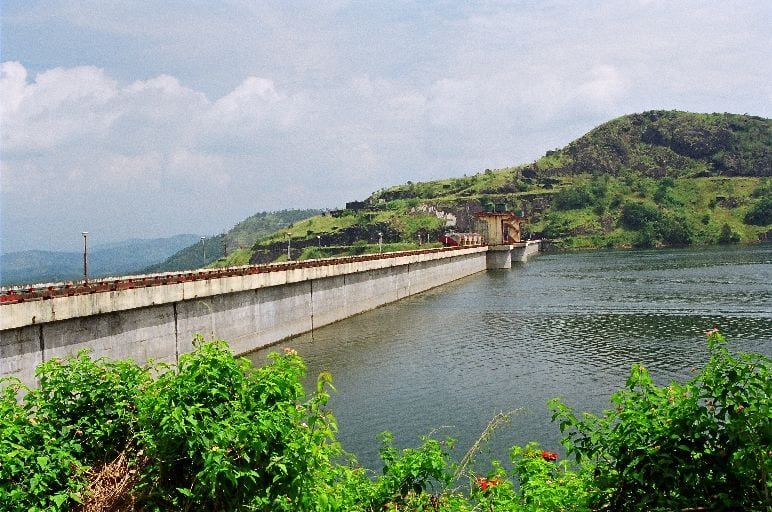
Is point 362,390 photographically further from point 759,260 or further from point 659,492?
point 759,260

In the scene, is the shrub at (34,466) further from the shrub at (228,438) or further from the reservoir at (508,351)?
the reservoir at (508,351)

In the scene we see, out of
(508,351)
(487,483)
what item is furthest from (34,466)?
(508,351)

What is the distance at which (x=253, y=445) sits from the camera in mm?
8633

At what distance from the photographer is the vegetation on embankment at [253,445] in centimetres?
855

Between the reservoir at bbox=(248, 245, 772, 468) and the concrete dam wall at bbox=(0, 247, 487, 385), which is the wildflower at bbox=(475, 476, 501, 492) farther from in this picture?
the concrete dam wall at bbox=(0, 247, 487, 385)

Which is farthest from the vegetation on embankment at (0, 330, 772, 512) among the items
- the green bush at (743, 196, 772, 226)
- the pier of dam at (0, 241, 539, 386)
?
the green bush at (743, 196, 772, 226)

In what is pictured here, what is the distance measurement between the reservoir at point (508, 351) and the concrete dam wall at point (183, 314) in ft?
6.16

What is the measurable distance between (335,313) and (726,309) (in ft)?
109

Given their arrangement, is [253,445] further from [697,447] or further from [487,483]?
[697,447]

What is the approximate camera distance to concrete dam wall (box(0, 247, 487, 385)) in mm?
23750

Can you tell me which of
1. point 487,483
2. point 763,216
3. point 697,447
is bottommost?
point 487,483

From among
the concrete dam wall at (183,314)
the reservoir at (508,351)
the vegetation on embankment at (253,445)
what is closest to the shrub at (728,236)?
the reservoir at (508,351)

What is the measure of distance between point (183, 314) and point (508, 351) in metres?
19.5

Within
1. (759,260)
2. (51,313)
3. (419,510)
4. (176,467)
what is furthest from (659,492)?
(759,260)
